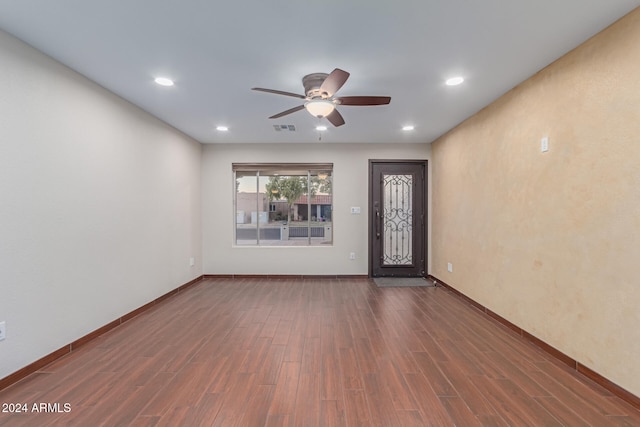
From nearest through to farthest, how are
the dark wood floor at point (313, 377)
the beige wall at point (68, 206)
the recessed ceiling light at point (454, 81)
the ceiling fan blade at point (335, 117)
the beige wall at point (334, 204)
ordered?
the dark wood floor at point (313, 377)
the beige wall at point (68, 206)
the recessed ceiling light at point (454, 81)
the ceiling fan blade at point (335, 117)
the beige wall at point (334, 204)

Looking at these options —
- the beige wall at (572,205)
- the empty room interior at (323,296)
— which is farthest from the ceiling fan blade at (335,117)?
the beige wall at (572,205)

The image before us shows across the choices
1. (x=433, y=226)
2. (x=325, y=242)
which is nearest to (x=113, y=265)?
(x=325, y=242)

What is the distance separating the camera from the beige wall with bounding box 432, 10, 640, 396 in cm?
195

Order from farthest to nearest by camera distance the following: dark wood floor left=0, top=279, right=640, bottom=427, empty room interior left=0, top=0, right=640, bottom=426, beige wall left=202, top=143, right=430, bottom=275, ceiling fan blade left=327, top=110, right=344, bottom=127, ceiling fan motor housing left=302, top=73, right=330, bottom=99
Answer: beige wall left=202, top=143, right=430, bottom=275, ceiling fan blade left=327, top=110, right=344, bottom=127, ceiling fan motor housing left=302, top=73, right=330, bottom=99, empty room interior left=0, top=0, right=640, bottom=426, dark wood floor left=0, top=279, right=640, bottom=427

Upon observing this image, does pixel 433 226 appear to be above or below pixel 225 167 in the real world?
below

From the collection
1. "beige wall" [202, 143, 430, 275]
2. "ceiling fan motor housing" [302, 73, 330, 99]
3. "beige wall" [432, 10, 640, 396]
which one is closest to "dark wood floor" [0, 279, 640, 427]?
"beige wall" [432, 10, 640, 396]

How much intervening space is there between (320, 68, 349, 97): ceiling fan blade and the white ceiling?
234 mm

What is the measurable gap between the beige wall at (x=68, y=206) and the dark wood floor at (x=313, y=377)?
0.39m

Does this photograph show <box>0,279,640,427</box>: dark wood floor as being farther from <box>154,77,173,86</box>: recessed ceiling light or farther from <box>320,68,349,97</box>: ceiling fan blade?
<box>154,77,173,86</box>: recessed ceiling light

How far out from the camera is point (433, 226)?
5.38 meters

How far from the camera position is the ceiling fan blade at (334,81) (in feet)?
7.33

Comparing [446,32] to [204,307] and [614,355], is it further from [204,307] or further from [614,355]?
[204,307]

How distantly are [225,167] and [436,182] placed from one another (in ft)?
12.9

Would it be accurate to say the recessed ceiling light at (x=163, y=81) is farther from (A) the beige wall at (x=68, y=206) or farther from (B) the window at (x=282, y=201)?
(B) the window at (x=282, y=201)
